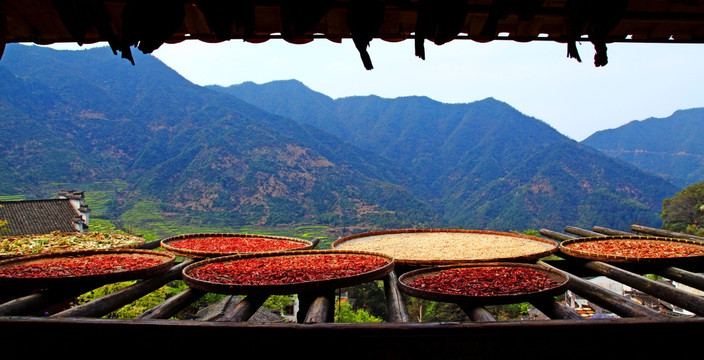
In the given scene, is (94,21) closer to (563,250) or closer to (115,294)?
(115,294)

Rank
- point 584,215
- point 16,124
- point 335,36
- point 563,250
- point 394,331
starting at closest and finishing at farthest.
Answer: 1. point 394,331
2. point 335,36
3. point 563,250
4. point 584,215
5. point 16,124

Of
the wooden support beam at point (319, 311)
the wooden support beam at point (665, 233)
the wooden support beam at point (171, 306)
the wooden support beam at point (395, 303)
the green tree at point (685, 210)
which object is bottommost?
the green tree at point (685, 210)

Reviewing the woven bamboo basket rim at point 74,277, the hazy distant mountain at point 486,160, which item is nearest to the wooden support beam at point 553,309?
the woven bamboo basket rim at point 74,277

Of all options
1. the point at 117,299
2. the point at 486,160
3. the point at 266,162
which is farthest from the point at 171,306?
the point at 486,160

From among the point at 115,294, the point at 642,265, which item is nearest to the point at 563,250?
the point at 642,265

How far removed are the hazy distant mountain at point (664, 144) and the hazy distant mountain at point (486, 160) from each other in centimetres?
1582

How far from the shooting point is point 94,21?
198cm

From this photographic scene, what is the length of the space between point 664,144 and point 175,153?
111 metres

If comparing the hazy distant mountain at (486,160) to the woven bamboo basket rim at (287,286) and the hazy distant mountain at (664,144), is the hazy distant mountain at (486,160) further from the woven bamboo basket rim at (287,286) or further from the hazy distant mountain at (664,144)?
the woven bamboo basket rim at (287,286)

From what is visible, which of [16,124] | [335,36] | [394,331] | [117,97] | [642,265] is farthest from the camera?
[117,97]

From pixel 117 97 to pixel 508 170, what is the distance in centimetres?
8449

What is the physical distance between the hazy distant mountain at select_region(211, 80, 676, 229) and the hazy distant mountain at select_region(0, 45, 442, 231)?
971cm

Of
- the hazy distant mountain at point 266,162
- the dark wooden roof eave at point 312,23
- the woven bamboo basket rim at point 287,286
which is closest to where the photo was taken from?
the dark wooden roof eave at point 312,23

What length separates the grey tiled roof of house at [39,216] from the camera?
942 inches
